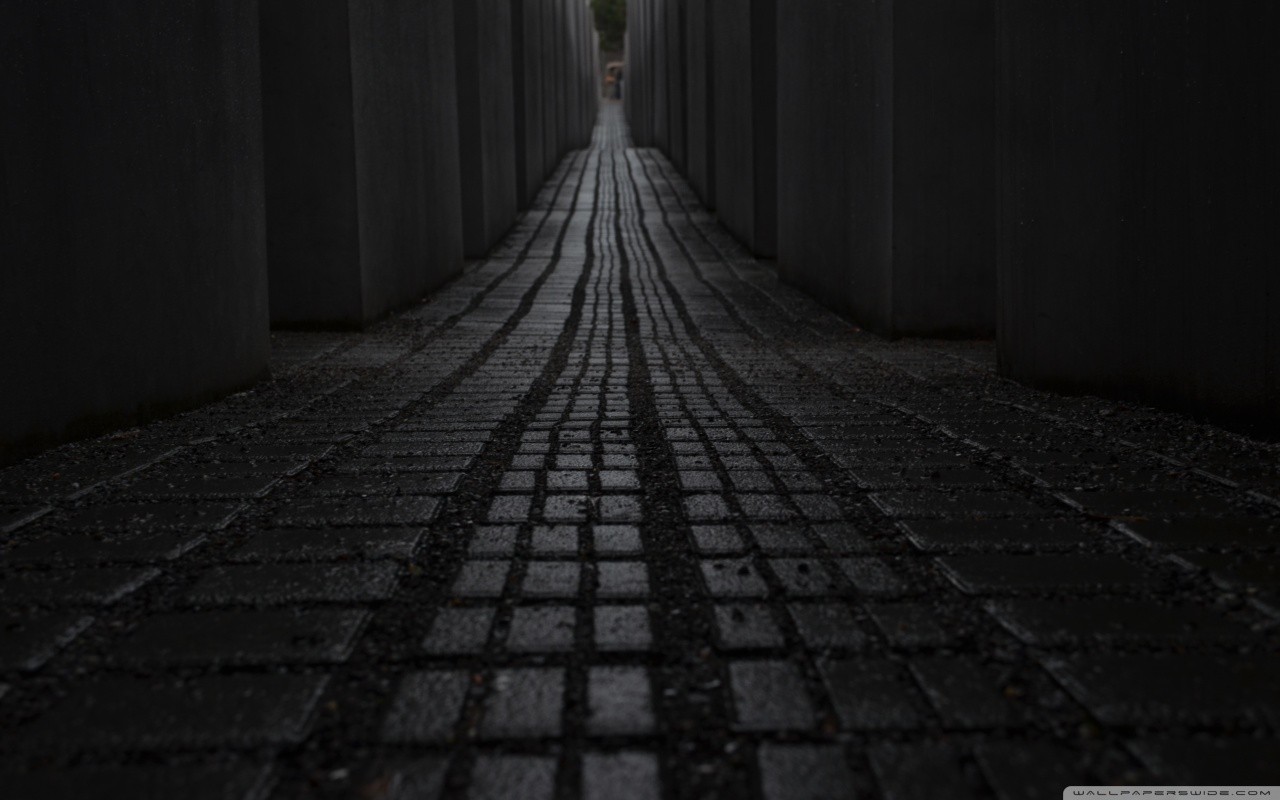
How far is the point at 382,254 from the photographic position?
1015 cm

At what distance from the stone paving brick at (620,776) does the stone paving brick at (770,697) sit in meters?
0.21

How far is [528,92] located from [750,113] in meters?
8.30

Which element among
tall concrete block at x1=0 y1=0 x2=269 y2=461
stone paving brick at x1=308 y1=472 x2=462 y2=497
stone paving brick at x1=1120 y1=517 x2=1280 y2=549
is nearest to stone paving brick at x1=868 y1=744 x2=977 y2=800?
stone paving brick at x1=1120 y1=517 x2=1280 y2=549

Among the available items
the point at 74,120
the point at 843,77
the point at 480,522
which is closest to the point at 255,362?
the point at 74,120

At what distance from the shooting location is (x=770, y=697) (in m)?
2.23

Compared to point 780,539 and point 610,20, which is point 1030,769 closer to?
point 780,539

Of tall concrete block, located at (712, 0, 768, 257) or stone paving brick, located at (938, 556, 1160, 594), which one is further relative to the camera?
tall concrete block, located at (712, 0, 768, 257)

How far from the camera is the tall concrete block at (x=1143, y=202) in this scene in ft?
14.0

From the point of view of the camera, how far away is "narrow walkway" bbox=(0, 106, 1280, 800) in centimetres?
199

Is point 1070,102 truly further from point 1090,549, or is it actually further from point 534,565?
point 534,565

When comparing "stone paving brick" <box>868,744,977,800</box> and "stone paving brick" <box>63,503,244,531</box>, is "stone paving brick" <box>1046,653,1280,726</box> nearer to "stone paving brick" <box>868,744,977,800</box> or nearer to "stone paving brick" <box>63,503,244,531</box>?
"stone paving brick" <box>868,744,977,800</box>

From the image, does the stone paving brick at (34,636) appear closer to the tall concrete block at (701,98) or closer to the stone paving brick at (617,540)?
the stone paving brick at (617,540)

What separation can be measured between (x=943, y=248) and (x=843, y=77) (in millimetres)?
2120

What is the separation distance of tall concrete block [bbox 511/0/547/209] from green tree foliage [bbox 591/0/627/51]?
52198 millimetres
